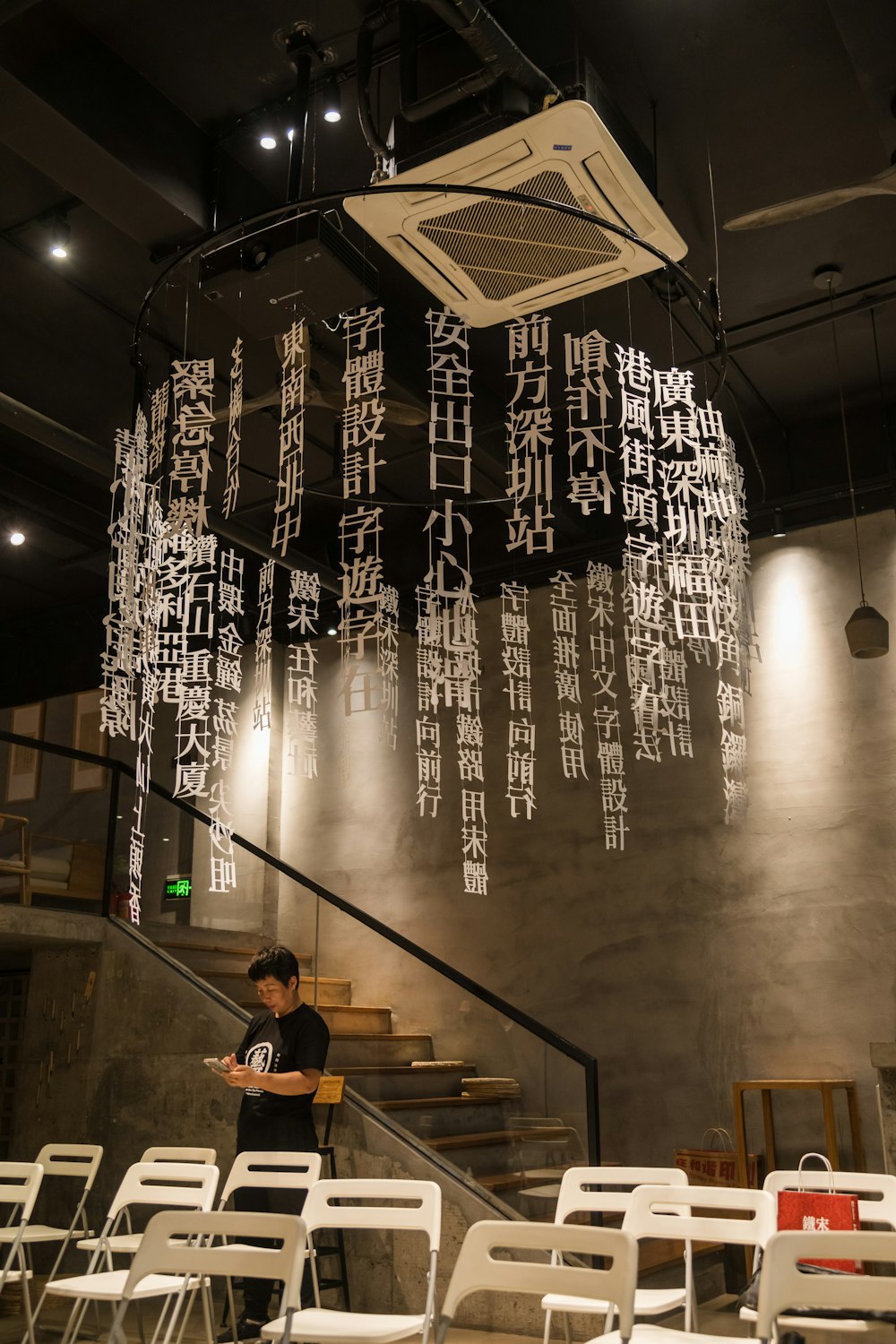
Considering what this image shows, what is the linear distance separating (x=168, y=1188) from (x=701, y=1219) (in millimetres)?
2320

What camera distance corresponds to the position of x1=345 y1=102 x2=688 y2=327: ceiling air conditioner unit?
11.9 feet

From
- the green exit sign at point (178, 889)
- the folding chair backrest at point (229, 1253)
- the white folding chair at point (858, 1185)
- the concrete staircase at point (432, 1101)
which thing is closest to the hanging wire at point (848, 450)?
the concrete staircase at point (432, 1101)

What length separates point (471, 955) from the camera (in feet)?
30.6

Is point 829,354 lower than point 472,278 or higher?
higher

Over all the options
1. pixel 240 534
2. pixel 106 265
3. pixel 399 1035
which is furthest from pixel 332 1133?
pixel 106 265

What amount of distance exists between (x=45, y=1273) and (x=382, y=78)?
23.0 ft

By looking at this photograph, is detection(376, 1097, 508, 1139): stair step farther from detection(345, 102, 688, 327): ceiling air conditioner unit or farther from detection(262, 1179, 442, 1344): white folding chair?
detection(345, 102, 688, 327): ceiling air conditioner unit

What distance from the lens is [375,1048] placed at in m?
6.93

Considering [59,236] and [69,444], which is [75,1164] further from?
[59,236]

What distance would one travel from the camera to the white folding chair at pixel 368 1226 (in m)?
3.29

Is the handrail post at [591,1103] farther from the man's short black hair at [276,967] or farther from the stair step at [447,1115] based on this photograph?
the man's short black hair at [276,967]

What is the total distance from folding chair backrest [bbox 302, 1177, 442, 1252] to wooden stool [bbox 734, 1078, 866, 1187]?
4074 mm

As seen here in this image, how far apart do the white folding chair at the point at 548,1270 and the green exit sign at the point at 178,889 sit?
676cm

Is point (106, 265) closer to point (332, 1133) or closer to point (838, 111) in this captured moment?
point (838, 111)
